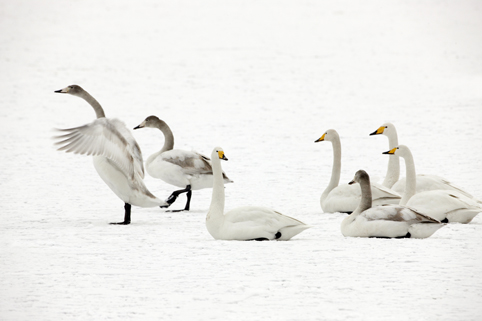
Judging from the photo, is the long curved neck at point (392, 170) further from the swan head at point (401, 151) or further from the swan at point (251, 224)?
the swan at point (251, 224)

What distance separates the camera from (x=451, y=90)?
56.5 ft

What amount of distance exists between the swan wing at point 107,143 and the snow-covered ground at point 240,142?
2.14 ft

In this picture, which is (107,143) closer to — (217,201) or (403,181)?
(217,201)

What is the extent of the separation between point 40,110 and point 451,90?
9998mm

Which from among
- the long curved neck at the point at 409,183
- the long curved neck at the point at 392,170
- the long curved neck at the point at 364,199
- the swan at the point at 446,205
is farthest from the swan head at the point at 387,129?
the long curved neck at the point at 364,199

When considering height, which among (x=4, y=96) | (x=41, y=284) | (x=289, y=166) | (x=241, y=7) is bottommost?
(x=41, y=284)

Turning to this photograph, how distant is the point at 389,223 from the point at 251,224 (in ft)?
3.92

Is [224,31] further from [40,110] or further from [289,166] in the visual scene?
[289,166]

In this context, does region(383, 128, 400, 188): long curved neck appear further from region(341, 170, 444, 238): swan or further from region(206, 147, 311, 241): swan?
region(206, 147, 311, 241): swan

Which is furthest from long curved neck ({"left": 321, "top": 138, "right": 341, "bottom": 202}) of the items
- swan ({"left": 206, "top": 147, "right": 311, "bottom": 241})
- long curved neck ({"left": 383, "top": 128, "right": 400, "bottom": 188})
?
swan ({"left": 206, "top": 147, "right": 311, "bottom": 241})

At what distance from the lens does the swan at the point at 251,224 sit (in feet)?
19.4

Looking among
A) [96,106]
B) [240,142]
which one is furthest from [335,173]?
[240,142]

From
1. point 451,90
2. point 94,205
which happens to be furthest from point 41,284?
point 451,90

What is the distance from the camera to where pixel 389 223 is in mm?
5930
